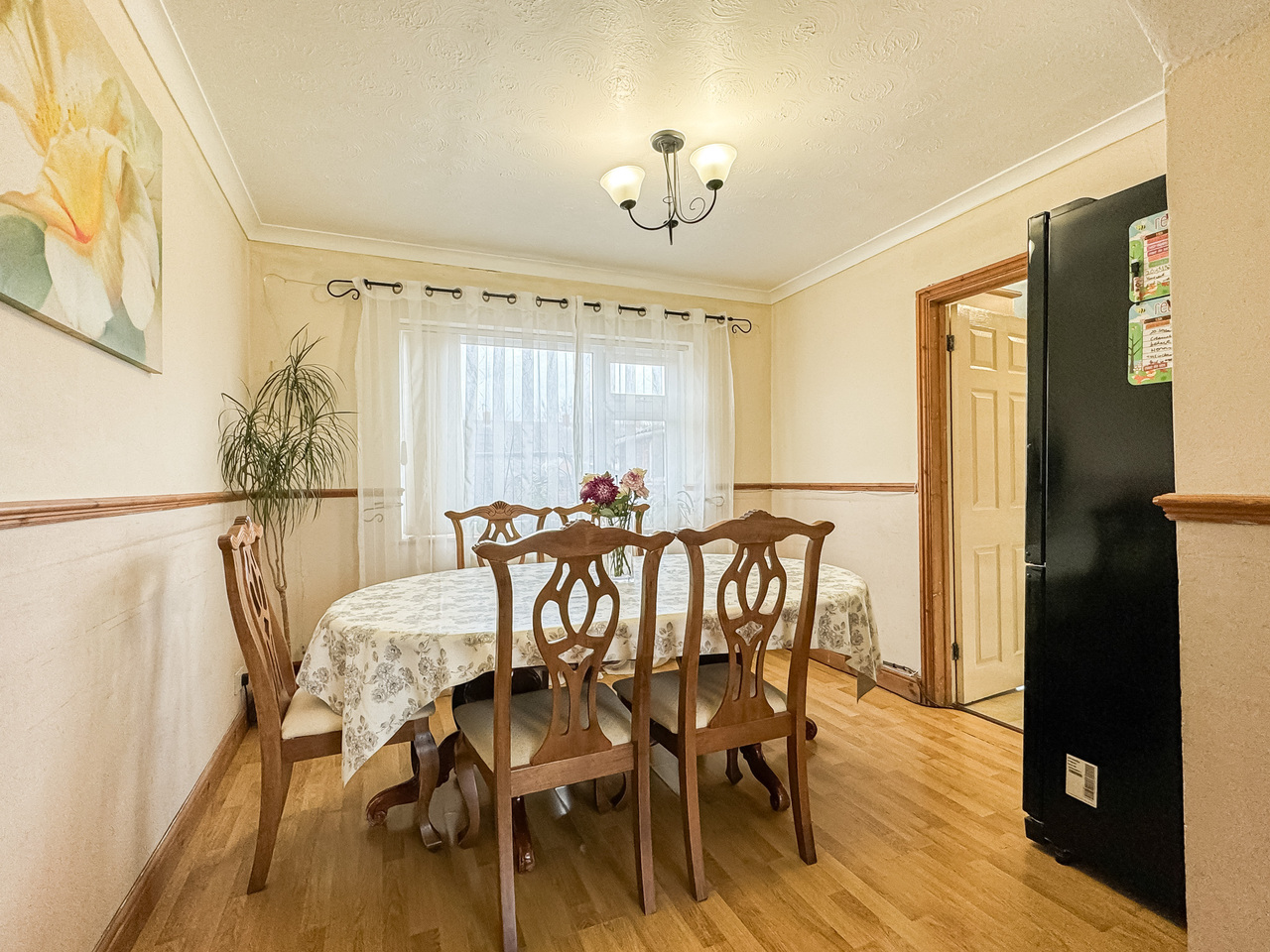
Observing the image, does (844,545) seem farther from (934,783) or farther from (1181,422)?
(1181,422)

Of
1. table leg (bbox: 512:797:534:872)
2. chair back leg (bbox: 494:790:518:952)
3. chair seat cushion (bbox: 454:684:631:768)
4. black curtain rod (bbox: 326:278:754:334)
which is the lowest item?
table leg (bbox: 512:797:534:872)

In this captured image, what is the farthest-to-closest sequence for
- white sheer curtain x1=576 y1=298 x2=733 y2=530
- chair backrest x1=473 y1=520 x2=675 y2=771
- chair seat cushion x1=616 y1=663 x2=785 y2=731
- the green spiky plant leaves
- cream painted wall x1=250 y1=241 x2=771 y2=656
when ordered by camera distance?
1. white sheer curtain x1=576 y1=298 x2=733 y2=530
2. cream painted wall x1=250 y1=241 x2=771 y2=656
3. the green spiky plant leaves
4. chair seat cushion x1=616 y1=663 x2=785 y2=731
5. chair backrest x1=473 y1=520 x2=675 y2=771

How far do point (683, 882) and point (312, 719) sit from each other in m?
1.13

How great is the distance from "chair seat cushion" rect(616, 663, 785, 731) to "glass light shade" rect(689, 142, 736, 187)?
176cm

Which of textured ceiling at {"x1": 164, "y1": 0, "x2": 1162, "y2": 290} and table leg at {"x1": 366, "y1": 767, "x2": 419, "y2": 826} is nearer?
textured ceiling at {"x1": 164, "y1": 0, "x2": 1162, "y2": 290}

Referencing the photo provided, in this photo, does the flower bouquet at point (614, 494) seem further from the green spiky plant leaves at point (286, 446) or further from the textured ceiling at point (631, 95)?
the green spiky plant leaves at point (286, 446)

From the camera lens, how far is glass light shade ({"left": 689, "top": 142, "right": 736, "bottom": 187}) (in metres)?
2.26

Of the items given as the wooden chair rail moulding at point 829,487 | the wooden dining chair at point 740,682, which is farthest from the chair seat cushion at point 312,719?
the wooden chair rail moulding at point 829,487

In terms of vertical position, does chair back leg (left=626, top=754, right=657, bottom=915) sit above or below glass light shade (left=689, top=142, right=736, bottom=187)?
below

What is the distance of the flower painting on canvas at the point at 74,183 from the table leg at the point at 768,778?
216cm

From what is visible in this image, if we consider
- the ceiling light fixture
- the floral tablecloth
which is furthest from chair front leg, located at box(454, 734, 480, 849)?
the ceiling light fixture

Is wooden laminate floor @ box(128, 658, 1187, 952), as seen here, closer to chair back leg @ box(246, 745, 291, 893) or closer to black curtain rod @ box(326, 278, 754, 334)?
chair back leg @ box(246, 745, 291, 893)

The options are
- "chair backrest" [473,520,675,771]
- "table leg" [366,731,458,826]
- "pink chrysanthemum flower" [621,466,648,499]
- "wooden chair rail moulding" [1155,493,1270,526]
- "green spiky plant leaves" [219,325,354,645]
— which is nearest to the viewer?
"wooden chair rail moulding" [1155,493,1270,526]

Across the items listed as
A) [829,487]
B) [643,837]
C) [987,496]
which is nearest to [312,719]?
[643,837]
